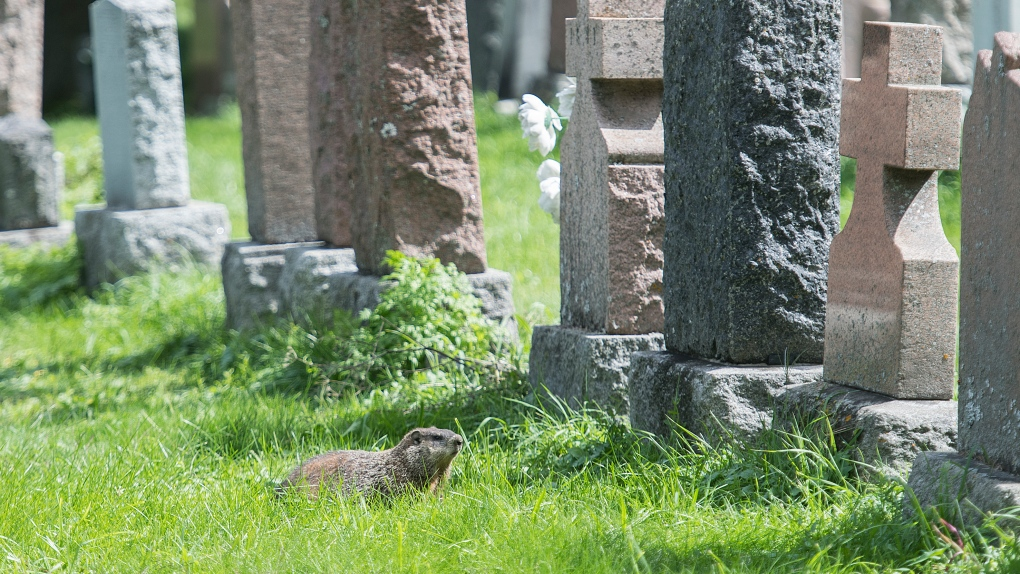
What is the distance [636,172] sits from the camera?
399 cm

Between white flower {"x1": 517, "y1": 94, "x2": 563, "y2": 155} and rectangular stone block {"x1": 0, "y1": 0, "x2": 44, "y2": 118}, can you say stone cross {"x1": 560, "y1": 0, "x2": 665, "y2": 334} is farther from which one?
rectangular stone block {"x1": 0, "y1": 0, "x2": 44, "y2": 118}

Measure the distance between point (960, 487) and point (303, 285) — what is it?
425 cm

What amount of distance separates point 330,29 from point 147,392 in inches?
84.4

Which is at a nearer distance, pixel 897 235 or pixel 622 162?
pixel 897 235

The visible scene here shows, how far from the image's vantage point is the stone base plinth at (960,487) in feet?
7.92

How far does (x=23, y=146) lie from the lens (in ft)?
31.7

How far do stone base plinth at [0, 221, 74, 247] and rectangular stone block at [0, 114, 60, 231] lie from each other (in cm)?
9

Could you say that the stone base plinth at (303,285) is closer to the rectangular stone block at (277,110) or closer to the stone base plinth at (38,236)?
the rectangular stone block at (277,110)

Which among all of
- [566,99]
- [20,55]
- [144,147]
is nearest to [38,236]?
[20,55]

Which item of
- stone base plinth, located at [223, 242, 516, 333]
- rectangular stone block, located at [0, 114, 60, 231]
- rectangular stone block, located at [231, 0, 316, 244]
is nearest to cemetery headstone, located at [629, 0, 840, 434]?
stone base plinth, located at [223, 242, 516, 333]

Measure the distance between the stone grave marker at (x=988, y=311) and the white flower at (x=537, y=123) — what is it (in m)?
2.39

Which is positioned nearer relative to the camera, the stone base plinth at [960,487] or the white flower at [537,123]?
the stone base plinth at [960,487]

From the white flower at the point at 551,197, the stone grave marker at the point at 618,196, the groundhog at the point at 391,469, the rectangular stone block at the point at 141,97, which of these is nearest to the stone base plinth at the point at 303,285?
the white flower at the point at 551,197

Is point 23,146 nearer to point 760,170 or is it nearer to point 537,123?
point 537,123
